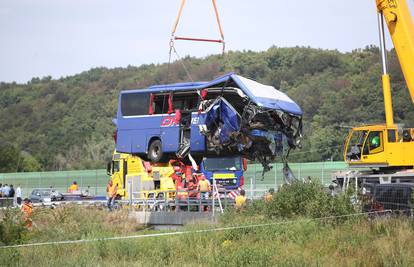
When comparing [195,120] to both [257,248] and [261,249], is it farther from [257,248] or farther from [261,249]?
[261,249]

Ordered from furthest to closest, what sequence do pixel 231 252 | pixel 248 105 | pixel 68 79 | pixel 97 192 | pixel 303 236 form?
pixel 68 79 → pixel 97 192 → pixel 248 105 → pixel 303 236 → pixel 231 252

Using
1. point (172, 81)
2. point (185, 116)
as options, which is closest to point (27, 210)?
point (185, 116)

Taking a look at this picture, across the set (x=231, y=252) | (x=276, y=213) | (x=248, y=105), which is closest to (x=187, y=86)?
(x=248, y=105)

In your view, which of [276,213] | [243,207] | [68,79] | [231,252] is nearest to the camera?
[231,252]

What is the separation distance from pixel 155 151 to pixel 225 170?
299 centimetres

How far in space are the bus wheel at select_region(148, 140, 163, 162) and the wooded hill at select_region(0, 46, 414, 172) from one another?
24.2 meters

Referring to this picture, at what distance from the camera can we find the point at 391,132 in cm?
2742

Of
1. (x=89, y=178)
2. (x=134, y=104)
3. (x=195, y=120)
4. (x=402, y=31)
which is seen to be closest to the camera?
(x=402, y=31)

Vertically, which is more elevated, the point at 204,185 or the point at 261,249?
the point at 204,185

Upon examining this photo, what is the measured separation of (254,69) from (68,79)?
45.4 m

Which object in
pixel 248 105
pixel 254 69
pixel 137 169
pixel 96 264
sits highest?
pixel 254 69

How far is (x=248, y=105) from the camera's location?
2555cm

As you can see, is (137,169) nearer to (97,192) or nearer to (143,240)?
(143,240)

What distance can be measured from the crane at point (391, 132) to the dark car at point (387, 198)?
6803 mm
